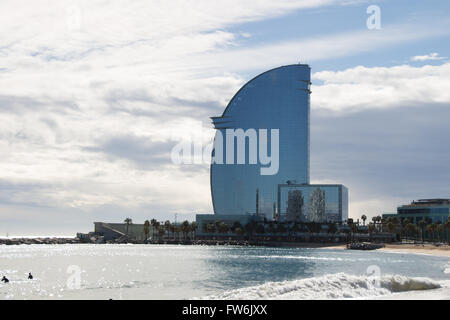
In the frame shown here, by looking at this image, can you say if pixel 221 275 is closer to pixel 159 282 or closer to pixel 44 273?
pixel 159 282

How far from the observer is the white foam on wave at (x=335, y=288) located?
36.1 meters

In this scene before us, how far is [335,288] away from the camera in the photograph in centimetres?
3784

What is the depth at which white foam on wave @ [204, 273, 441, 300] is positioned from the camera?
119ft
